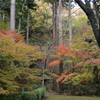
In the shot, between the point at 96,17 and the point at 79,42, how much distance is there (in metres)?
10.7

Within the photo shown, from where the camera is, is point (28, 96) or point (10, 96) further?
point (28, 96)

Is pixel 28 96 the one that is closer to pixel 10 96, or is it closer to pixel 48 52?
pixel 10 96

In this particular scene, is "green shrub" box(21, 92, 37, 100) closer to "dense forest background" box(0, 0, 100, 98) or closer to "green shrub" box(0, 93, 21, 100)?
"dense forest background" box(0, 0, 100, 98)

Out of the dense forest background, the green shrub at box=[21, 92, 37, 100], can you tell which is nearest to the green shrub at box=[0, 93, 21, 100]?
the dense forest background

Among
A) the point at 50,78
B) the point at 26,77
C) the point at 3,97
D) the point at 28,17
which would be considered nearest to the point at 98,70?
the point at 50,78

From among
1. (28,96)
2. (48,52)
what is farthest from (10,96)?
(48,52)

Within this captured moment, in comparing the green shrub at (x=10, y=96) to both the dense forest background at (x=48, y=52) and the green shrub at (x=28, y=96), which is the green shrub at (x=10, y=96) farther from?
the green shrub at (x=28, y=96)

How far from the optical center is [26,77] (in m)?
8.12

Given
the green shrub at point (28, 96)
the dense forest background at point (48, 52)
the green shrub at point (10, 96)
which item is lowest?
the green shrub at point (28, 96)

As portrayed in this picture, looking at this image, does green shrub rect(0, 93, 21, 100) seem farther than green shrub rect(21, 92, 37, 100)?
No

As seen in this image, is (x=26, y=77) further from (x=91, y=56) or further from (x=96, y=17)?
(x=91, y=56)

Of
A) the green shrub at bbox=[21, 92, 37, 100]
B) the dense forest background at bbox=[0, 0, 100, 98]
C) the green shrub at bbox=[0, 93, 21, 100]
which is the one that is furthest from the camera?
the green shrub at bbox=[21, 92, 37, 100]

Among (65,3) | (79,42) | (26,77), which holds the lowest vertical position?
(26,77)

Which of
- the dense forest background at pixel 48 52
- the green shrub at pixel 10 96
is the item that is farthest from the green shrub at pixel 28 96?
the green shrub at pixel 10 96
